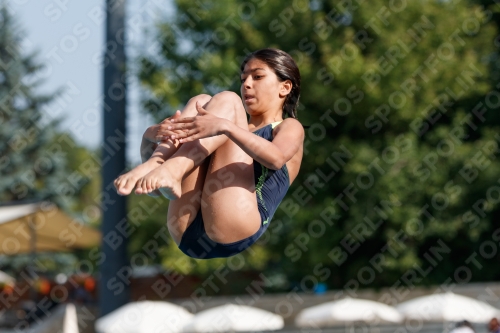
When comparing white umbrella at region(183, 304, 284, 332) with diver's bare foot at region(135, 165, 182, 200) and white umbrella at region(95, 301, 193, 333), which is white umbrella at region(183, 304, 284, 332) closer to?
white umbrella at region(95, 301, 193, 333)

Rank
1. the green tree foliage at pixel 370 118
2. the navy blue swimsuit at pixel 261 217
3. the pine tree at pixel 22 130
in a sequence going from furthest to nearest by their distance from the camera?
the pine tree at pixel 22 130 < the green tree foliage at pixel 370 118 < the navy blue swimsuit at pixel 261 217

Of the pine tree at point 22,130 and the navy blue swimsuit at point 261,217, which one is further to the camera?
the pine tree at point 22,130

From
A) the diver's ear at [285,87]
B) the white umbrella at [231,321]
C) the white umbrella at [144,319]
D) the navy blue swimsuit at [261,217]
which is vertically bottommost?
the white umbrella at [144,319]

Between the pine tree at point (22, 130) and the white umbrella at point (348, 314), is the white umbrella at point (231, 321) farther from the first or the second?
the pine tree at point (22, 130)

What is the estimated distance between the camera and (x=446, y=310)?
15805mm

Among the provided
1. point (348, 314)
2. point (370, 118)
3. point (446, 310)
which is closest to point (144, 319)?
point (348, 314)

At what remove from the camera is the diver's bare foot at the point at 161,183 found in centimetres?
427

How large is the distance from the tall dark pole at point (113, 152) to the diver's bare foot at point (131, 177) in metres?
7.85

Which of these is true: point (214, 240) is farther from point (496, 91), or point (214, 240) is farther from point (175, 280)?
point (175, 280)

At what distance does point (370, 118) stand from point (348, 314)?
559 cm

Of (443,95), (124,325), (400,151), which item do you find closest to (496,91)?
(443,95)

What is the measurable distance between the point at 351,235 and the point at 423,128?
11.1ft

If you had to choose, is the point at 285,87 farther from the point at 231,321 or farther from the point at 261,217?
the point at 231,321

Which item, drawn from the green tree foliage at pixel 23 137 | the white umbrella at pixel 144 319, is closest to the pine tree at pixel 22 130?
the green tree foliage at pixel 23 137
